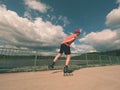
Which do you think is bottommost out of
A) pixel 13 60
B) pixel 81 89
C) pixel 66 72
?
pixel 81 89

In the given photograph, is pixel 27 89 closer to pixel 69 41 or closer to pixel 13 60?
pixel 69 41

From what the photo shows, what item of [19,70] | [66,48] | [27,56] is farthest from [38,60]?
[66,48]

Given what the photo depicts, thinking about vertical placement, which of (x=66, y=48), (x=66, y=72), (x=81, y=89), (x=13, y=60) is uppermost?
(x=66, y=48)

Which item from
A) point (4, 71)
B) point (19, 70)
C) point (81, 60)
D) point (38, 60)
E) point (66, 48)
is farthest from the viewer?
point (81, 60)

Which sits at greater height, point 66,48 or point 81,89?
point 66,48

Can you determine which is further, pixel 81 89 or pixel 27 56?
pixel 27 56

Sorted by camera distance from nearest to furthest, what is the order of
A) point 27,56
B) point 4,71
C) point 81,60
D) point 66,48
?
point 66,48
point 4,71
point 27,56
point 81,60

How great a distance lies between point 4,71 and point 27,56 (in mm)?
1364

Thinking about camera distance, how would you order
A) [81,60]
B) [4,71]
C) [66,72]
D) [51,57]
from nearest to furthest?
[66,72] < [4,71] < [51,57] < [81,60]

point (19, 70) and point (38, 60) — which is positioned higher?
point (38, 60)

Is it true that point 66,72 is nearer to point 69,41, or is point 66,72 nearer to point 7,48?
point 69,41

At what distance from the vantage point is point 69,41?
16.1 ft

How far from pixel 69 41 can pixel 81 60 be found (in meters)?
6.19

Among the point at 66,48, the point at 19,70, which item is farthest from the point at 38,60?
the point at 66,48
